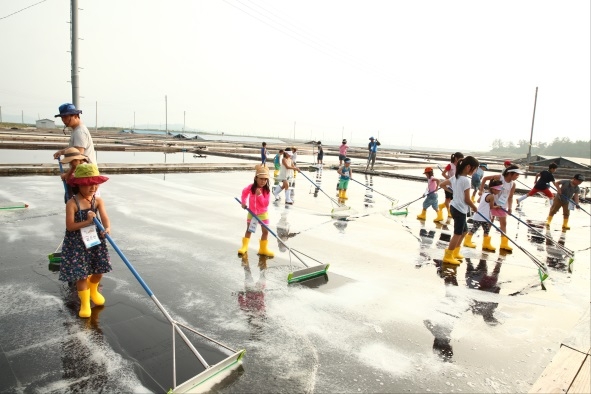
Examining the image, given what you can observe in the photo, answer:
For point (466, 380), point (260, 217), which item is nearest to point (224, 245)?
point (260, 217)

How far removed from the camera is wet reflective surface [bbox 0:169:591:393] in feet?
11.4

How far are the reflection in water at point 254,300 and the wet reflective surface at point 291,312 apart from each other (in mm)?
28

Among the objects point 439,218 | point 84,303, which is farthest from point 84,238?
point 439,218

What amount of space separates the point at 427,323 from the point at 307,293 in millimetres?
1613

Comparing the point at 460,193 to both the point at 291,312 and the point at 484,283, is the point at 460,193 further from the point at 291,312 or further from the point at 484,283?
the point at 291,312

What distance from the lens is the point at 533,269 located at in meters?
7.18

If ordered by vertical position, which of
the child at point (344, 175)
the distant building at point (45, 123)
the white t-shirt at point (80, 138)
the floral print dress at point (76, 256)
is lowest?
the floral print dress at point (76, 256)

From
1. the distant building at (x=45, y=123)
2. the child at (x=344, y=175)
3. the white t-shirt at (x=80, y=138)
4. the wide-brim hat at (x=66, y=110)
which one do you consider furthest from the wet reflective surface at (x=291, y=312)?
the distant building at (x=45, y=123)

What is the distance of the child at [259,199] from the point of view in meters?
6.26

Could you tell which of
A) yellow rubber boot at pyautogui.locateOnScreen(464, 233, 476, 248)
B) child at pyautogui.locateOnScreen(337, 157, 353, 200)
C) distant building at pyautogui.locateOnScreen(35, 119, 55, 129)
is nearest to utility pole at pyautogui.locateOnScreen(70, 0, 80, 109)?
child at pyautogui.locateOnScreen(337, 157, 353, 200)

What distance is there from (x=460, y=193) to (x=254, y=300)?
423 cm

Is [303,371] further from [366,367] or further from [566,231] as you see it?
[566,231]

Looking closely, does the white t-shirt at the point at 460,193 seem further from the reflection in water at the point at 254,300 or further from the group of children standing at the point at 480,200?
the reflection in water at the point at 254,300

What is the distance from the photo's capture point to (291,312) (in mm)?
4730
